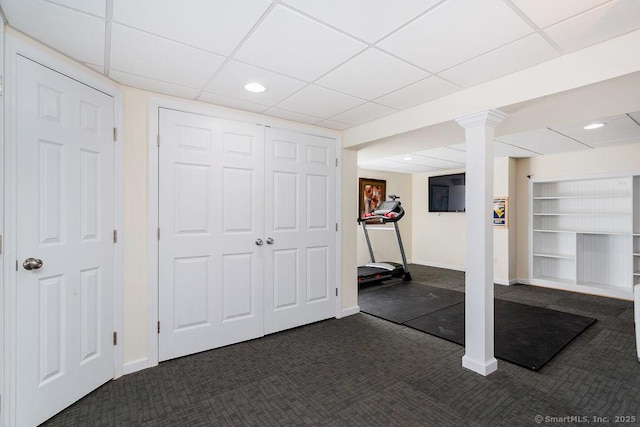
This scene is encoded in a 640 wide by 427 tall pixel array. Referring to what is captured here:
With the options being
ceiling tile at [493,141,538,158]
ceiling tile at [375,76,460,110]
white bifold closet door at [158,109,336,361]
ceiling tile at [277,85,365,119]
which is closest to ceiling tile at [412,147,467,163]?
ceiling tile at [493,141,538,158]

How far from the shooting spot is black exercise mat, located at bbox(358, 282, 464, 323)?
409 cm

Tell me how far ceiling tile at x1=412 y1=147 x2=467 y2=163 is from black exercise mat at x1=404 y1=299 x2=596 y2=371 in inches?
95.6

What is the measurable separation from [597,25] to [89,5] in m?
2.72

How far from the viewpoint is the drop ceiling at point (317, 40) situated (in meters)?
1.60

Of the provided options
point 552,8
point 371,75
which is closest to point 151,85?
point 371,75

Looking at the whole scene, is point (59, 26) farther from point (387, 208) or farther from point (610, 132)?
point (610, 132)

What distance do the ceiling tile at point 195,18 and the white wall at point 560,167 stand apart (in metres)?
5.93

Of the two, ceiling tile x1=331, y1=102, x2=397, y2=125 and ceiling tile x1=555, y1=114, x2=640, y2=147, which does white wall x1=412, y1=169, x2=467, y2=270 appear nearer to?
ceiling tile x1=555, y1=114, x2=640, y2=147

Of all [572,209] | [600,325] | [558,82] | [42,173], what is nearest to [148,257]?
[42,173]

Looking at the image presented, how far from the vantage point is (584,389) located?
231cm

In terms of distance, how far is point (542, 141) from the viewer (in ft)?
15.0

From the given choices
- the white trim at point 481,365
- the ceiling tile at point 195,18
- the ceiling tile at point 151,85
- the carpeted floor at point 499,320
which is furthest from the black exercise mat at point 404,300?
the ceiling tile at point 195,18

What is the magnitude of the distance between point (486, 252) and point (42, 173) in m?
3.18

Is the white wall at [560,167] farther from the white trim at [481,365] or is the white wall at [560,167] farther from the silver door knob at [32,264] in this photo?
the silver door knob at [32,264]
